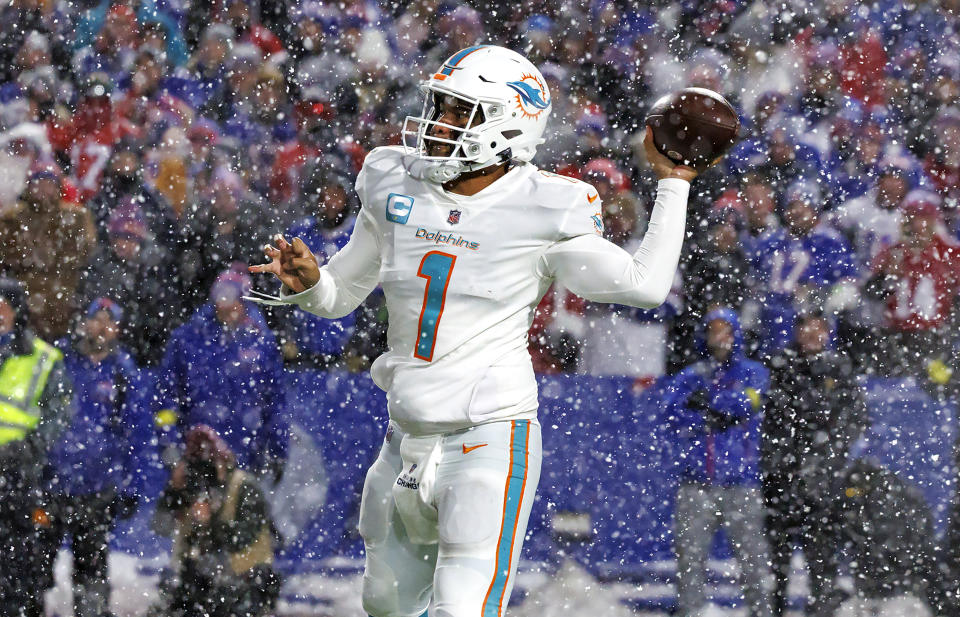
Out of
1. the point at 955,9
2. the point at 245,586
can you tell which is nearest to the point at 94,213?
the point at 245,586

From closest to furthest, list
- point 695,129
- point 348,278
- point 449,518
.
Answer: point 449,518
point 695,129
point 348,278

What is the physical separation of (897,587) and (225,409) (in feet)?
7.83

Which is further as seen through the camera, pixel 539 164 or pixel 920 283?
pixel 539 164

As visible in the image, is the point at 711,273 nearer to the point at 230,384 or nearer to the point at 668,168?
the point at 230,384

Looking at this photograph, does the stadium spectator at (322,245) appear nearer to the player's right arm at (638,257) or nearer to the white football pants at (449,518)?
the white football pants at (449,518)

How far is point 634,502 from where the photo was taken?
413 cm

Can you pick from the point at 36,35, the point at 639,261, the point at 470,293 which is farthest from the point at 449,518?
the point at 36,35

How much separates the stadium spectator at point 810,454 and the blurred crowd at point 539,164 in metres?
0.01

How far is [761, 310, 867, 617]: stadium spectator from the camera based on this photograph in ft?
13.2

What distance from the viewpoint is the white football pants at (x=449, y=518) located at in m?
2.19

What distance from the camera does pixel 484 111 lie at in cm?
233

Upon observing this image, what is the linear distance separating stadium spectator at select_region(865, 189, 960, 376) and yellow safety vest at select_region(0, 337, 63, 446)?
9.59 ft

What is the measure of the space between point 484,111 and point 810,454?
2.25 m

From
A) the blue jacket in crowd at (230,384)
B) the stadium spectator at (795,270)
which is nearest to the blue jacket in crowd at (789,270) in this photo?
the stadium spectator at (795,270)
